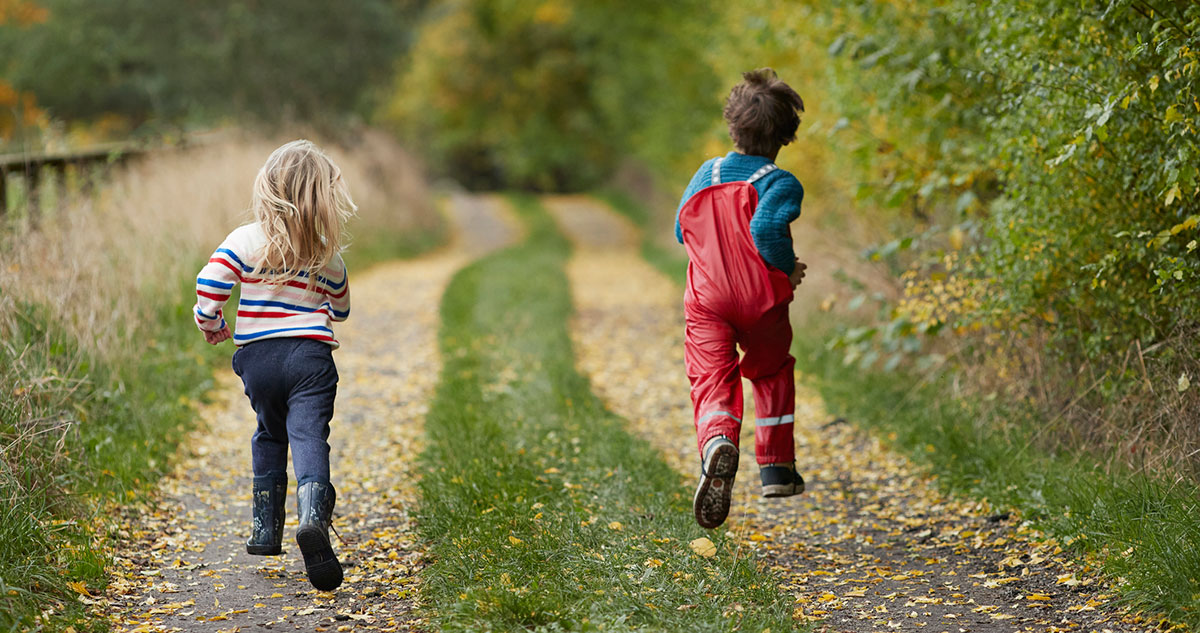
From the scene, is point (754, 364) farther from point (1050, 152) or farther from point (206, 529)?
point (206, 529)

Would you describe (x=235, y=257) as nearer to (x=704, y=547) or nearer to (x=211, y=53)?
(x=704, y=547)

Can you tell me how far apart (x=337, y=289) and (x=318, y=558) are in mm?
1026

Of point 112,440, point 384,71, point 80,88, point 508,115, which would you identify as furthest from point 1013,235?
point 80,88

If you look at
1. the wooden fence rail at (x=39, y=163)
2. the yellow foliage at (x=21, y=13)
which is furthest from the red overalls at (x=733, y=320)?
the yellow foliage at (x=21, y=13)

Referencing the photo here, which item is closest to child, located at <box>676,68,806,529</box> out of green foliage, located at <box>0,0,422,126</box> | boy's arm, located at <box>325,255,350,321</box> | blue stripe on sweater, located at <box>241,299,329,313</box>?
boy's arm, located at <box>325,255,350,321</box>

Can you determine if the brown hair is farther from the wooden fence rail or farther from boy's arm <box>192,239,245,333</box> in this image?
the wooden fence rail

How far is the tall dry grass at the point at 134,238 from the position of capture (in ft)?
19.7

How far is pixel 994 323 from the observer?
18.1 ft

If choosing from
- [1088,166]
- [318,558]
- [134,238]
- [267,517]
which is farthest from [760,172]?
[134,238]

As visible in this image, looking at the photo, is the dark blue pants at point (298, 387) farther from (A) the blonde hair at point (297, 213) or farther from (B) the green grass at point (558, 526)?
(B) the green grass at point (558, 526)

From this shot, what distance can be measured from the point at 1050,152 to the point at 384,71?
23160mm

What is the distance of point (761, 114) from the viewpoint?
414 cm

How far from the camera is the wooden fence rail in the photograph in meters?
7.10

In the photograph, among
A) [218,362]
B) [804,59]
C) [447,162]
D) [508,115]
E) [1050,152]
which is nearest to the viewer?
[1050,152]
